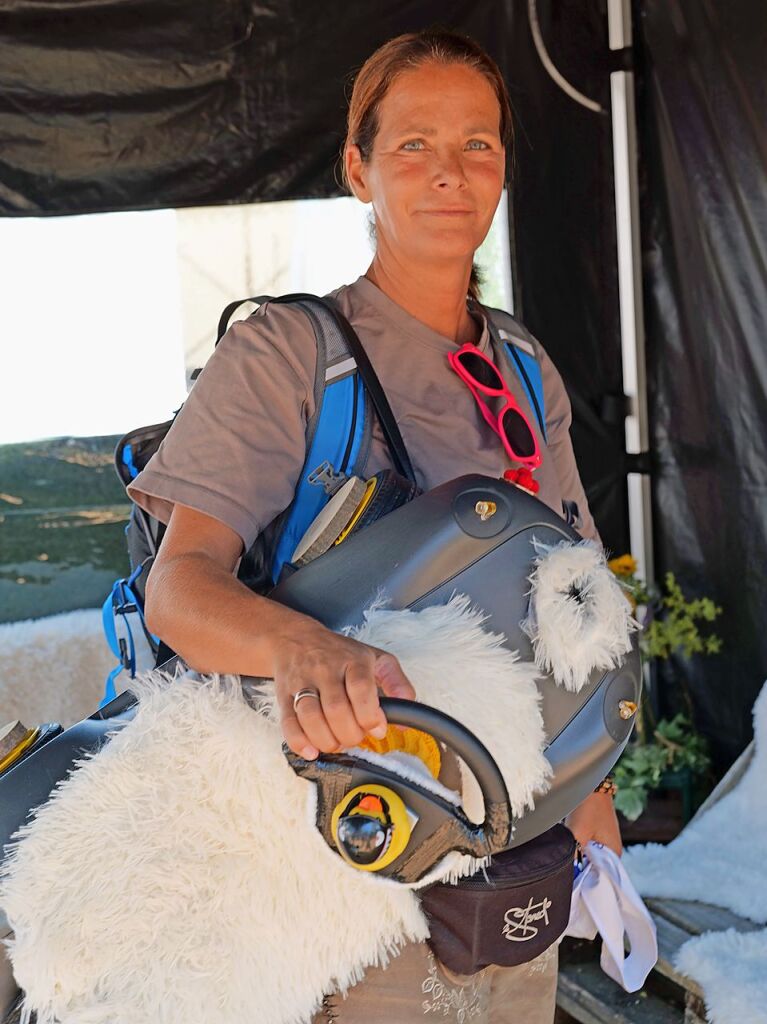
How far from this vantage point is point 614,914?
1499mm

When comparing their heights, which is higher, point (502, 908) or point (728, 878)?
point (502, 908)

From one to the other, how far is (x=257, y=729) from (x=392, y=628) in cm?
16

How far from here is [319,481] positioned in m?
1.29

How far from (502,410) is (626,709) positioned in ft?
1.44

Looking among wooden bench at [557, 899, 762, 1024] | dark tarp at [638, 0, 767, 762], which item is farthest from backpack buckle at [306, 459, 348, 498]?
dark tarp at [638, 0, 767, 762]

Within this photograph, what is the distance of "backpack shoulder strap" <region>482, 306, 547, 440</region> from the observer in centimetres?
160

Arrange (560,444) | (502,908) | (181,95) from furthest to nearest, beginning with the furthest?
(181,95) → (560,444) → (502,908)

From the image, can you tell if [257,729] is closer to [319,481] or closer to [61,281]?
[319,481]

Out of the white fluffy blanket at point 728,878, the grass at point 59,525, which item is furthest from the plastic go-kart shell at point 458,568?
the grass at point 59,525

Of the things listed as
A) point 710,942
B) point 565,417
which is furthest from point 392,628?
point 710,942

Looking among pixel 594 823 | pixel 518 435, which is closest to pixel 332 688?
pixel 518 435

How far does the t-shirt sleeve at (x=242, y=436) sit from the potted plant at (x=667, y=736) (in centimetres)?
224

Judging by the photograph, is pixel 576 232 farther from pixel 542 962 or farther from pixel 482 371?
pixel 542 962

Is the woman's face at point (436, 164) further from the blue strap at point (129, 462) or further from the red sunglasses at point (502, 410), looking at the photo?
the blue strap at point (129, 462)
